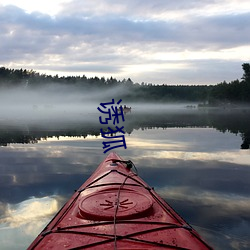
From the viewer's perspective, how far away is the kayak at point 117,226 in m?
4.19

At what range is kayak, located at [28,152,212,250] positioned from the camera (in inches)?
165

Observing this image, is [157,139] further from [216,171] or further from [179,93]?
[179,93]

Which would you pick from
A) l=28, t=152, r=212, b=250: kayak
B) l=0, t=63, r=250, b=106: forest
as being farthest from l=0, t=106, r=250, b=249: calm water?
l=0, t=63, r=250, b=106: forest

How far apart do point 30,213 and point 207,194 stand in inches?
195

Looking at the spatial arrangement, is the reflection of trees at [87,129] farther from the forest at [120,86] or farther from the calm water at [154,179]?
the forest at [120,86]

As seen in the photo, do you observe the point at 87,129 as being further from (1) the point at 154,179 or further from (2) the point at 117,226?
(2) the point at 117,226

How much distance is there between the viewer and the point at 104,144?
738 inches

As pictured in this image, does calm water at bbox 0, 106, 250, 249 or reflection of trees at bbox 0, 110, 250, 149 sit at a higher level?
reflection of trees at bbox 0, 110, 250, 149

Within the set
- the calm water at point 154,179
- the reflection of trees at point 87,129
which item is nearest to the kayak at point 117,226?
the calm water at point 154,179

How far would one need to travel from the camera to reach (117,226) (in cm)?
464

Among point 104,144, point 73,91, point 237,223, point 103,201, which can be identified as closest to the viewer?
point 103,201

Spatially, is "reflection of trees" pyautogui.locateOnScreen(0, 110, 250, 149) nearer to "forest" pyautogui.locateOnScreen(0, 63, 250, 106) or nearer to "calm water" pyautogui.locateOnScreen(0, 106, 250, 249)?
"calm water" pyautogui.locateOnScreen(0, 106, 250, 249)

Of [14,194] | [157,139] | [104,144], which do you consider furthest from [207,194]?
[157,139]

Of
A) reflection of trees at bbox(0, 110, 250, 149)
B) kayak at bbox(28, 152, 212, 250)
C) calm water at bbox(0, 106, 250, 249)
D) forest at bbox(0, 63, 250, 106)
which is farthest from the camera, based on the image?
forest at bbox(0, 63, 250, 106)
